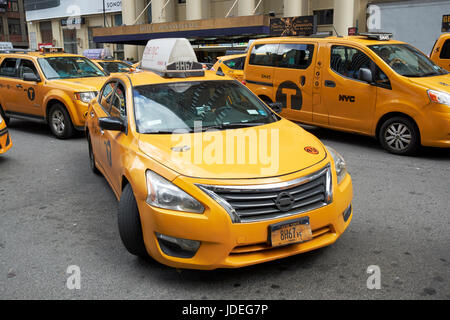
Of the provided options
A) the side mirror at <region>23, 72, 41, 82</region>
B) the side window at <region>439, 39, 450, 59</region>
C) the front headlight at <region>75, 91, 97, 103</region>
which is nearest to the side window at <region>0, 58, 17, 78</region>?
the side mirror at <region>23, 72, 41, 82</region>

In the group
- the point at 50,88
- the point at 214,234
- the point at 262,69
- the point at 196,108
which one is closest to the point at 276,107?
the point at 196,108

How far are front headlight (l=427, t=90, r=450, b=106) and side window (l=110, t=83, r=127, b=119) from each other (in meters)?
4.79

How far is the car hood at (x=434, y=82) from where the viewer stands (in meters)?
6.98

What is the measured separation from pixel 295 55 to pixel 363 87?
65.8 inches

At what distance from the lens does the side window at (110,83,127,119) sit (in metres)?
4.64

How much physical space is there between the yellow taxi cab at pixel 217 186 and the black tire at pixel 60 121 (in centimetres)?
511

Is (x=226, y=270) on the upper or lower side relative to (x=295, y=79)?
lower

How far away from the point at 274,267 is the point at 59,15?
6247 cm

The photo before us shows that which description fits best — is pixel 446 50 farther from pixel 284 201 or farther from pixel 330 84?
pixel 284 201

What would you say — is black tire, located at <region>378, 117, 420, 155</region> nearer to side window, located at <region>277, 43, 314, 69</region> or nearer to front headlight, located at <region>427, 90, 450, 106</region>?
front headlight, located at <region>427, 90, 450, 106</region>

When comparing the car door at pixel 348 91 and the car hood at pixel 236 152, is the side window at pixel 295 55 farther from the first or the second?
the car hood at pixel 236 152

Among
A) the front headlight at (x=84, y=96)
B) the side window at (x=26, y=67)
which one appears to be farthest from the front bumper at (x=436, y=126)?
the side window at (x=26, y=67)

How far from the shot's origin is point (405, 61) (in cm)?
774
